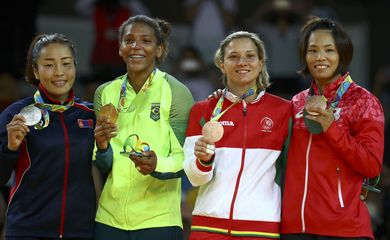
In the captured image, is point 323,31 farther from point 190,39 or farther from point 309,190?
point 190,39

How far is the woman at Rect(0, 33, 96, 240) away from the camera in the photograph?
494 cm

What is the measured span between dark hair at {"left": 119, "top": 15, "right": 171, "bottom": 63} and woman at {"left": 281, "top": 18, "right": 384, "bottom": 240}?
0.89 m

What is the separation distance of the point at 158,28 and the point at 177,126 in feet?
2.00

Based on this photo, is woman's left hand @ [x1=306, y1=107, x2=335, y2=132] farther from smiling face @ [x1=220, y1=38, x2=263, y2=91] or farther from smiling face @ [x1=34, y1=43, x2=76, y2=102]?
smiling face @ [x1=34, y1=43, x2=76, y2=102]

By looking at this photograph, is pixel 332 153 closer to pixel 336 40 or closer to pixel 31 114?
pixel 336 40

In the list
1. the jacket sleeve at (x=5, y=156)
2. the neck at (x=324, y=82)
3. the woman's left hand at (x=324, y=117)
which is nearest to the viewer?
the woman's left hand at (x=324, y=117)

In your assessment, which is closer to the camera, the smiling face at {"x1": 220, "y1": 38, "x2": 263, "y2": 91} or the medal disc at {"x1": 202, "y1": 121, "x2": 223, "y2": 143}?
the medal disc at {"x1": 202, "y1": 121, "x2": 223, "y2": 143}

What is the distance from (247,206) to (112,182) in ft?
2.61

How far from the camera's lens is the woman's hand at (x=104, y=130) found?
4820 mm

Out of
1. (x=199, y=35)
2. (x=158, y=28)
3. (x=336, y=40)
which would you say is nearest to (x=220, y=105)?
(x=158, y=28)

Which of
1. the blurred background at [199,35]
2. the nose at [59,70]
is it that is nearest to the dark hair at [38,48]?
the nose at [59,70]

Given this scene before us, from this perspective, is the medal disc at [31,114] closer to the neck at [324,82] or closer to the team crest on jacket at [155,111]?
the team crest on jacket at [155,111]

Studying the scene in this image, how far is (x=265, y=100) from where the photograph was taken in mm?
5074

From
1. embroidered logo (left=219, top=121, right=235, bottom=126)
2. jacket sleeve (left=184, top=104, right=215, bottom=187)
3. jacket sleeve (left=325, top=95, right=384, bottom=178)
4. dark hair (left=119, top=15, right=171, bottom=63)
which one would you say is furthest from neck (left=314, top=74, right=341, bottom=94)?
dark hair (left=119, top=15, right=171, bottom=63)
